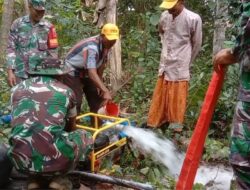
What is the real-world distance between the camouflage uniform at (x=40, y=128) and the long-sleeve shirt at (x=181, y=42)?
2.50 m

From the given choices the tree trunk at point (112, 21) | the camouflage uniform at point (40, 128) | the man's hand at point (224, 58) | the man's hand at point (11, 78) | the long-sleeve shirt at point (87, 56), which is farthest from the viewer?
the tree trunk at point (112, 21)

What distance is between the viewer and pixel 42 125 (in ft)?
12.0

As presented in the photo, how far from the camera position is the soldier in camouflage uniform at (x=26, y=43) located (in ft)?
18.7

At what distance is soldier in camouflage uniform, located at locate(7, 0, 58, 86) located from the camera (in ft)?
18.7

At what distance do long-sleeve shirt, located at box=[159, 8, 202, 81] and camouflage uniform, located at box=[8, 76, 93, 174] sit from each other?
2.50m

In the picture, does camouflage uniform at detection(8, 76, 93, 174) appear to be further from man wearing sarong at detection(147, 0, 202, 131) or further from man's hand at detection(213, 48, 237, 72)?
man wearing sarong at detection(147, 0, 202, 131)

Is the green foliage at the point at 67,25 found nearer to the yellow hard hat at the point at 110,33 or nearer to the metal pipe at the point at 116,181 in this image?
the yellow hard hat at the point at 110,33

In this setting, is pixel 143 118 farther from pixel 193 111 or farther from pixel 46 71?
pixel 46 71

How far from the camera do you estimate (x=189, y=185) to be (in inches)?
133

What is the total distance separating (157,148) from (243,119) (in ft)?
8.63

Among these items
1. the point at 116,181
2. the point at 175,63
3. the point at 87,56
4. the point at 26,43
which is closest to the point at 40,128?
the point at 116,181

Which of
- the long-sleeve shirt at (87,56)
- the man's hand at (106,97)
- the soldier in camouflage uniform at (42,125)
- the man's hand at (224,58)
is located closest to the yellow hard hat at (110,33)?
the long-sleeve shirt at (87,56)

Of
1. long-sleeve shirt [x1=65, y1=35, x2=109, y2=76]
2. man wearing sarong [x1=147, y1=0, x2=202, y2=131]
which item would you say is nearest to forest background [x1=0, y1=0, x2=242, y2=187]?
man wearing sarong [x1=147, y1=0, x2=202, y2=131]

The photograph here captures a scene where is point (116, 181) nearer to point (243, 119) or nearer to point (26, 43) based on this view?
point (243, 119)
